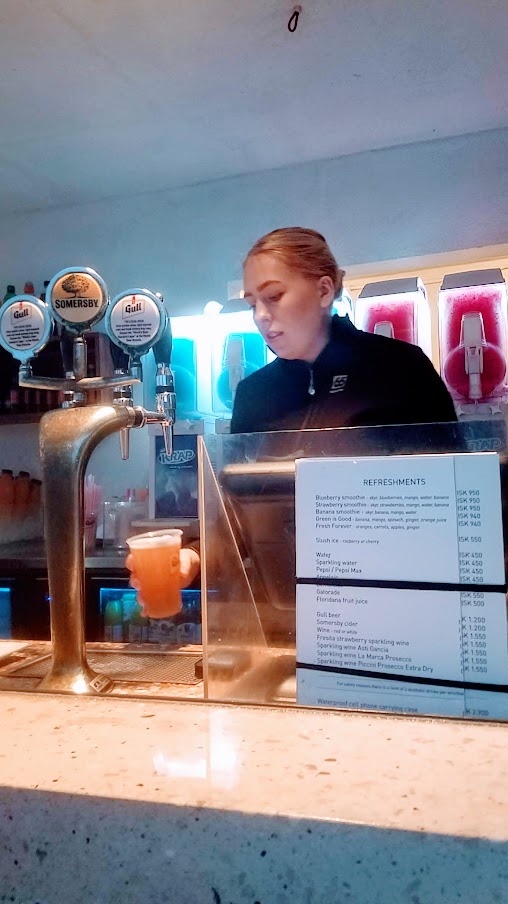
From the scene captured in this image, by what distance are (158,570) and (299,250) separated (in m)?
1.51

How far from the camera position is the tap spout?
0.77 meters

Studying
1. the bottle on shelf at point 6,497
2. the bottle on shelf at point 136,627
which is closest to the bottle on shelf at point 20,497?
the bottle on shelf at point 6,497

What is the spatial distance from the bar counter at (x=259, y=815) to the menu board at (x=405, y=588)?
5 cm

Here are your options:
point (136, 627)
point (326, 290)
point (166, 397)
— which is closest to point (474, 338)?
point (326, 290)

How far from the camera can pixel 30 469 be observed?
13.4 ft

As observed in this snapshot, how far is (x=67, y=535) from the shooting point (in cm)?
79

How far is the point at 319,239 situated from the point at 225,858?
2.13 metres

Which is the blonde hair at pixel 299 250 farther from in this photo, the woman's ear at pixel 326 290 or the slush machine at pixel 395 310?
the slush machine at pixel 395 310

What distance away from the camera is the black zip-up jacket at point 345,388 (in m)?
1.82

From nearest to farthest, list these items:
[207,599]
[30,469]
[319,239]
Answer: [207,599], [319,239], [30,469]

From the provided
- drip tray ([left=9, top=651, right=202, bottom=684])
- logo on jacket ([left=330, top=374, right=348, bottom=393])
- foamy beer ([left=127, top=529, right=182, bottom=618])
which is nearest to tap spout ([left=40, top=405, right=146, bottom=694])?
drip tray ([left=9, top=651, right=202, bottom=684])

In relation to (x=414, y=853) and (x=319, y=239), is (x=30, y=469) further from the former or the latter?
(x=414, y=853)

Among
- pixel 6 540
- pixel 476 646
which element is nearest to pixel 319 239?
pixel 476 646

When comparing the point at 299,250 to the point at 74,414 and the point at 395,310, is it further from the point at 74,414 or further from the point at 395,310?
the point at 74,414
